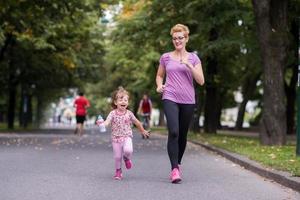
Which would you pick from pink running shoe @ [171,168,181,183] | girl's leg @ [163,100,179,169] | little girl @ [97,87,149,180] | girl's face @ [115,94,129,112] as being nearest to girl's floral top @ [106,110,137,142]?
little girl @ [97,87,149,180]

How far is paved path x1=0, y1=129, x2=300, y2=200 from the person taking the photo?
852 centimetres

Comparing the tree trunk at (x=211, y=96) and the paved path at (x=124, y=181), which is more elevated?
the tree trunk at (x=211, y=96)

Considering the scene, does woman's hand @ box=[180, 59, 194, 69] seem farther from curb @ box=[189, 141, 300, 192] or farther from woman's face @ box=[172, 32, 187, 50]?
curb @ box=[189, 141, 300, 192]

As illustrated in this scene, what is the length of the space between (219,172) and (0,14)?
16.1 meters

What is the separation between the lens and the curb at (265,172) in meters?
9.59

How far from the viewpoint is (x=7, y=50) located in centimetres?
3881

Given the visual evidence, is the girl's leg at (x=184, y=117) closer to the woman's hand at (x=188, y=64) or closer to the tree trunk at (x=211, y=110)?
the woman's hand at (x=188, y=64)

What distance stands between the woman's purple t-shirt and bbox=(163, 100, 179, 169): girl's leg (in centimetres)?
10

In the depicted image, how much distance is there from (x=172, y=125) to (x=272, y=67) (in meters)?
8.57

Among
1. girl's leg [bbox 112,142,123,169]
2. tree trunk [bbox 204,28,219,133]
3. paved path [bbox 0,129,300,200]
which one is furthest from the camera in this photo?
tree trunk [bbox 204,28,219,133]

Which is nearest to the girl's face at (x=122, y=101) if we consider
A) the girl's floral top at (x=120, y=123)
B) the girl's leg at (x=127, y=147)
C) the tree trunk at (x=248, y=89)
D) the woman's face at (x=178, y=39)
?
the girl's floral top at (x=120, y=123)

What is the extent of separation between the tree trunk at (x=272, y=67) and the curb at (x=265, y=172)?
2.09 meters

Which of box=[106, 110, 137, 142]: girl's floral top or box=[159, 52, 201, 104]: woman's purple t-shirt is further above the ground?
box=[159, 52, 201, 104]: woman's purple t-shirt

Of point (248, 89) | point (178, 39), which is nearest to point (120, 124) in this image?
point (178, 39)
